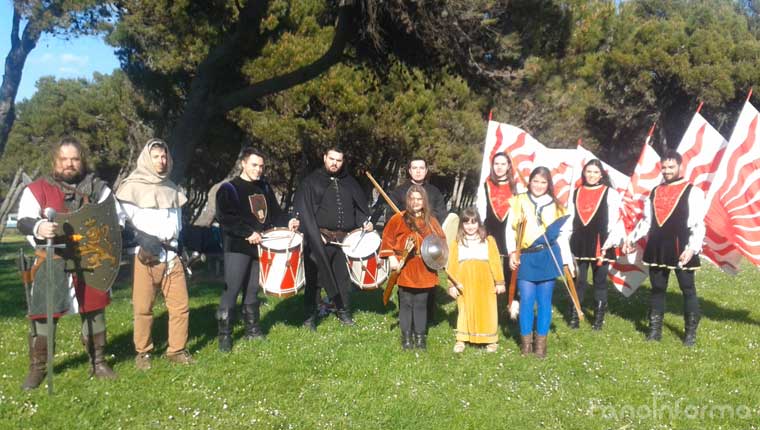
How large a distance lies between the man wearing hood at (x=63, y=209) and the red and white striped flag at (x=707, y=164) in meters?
6.33

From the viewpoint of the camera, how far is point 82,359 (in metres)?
5.14

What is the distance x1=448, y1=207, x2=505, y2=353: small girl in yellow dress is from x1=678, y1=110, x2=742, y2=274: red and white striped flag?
2.81m

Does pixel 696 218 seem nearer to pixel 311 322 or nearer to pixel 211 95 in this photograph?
pixel 311 322

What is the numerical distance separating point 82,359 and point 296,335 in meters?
2.00

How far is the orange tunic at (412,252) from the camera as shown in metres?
5.46

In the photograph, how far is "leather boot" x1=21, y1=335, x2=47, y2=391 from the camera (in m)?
4.38

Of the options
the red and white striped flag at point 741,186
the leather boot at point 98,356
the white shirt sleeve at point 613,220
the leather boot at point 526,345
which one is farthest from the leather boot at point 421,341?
the red and white striped flag at point 741,186

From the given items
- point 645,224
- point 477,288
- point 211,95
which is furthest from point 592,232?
point 211,95

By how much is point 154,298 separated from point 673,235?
5.06 m

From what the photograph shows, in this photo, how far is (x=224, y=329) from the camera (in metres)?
5.40

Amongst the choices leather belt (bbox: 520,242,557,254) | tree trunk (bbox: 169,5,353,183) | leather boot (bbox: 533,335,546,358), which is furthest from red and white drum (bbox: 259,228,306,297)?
tree trunk (bbox: 169,5,353,183)

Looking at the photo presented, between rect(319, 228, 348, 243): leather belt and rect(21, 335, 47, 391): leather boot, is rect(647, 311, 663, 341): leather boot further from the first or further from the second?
rect(21, 335, 47, 391): leather boot

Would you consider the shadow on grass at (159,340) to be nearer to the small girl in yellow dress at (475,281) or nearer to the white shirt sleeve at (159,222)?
the white shirt sleeve at (159,222)

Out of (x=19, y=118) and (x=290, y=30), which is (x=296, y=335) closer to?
(x=290, y=30)
